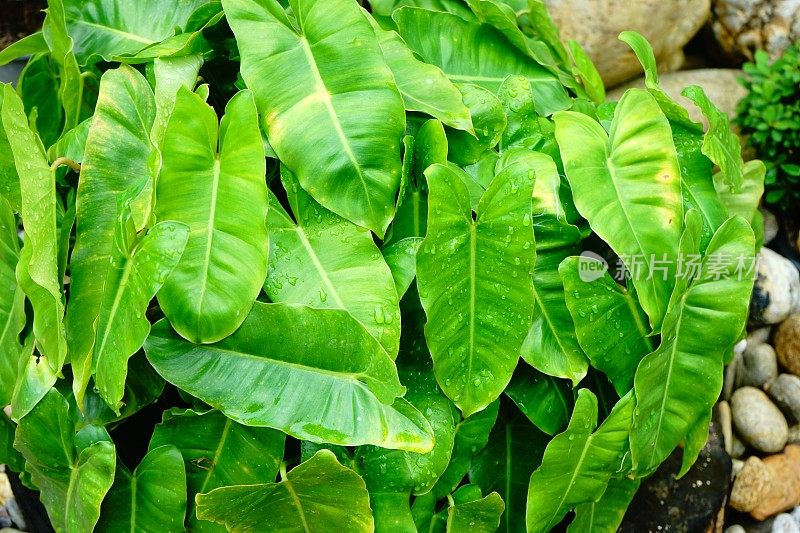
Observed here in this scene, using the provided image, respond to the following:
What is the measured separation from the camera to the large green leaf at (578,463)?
125cm

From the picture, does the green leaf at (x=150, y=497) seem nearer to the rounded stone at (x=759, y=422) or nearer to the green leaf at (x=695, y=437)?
the green leaf at (x=695, y=437)

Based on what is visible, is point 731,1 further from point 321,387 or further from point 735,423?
point 321,387

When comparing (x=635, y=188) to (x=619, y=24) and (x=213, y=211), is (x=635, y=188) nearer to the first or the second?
(x=213, y=211)

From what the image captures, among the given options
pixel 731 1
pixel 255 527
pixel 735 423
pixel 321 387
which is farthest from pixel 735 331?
pixel 731 1

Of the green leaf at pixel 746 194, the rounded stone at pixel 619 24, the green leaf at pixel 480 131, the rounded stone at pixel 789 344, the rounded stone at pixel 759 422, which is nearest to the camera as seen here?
the green leaf at pixel 480 131

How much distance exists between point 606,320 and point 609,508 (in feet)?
1.34

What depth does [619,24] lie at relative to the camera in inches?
114

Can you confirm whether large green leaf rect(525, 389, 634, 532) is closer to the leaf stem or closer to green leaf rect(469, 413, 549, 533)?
green leaf rect(469, 413, 549, 533)

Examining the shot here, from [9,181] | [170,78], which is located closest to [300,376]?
[170,78]

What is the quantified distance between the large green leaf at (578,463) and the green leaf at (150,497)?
57cm

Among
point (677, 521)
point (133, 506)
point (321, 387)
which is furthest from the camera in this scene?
point (677, 521)

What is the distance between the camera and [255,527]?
1.16 m

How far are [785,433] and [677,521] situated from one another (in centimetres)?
90

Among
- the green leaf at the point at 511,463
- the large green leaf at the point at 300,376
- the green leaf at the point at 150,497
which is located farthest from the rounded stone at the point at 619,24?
the green leaf at the point at 150,497
